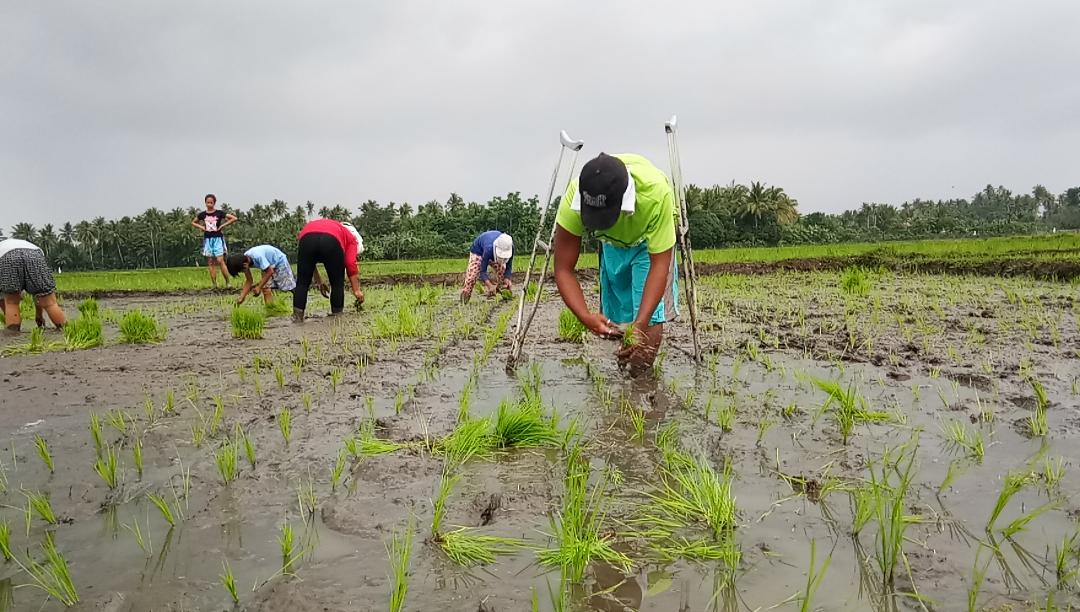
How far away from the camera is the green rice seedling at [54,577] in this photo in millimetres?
1453

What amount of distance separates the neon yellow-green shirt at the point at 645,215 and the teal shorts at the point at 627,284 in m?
0.21

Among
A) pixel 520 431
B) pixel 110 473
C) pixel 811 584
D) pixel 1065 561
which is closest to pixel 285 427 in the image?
pixel 110 473

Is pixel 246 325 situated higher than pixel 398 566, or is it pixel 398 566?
pixel 246 325

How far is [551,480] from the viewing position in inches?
84.7

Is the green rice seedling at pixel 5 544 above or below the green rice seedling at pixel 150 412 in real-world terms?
below

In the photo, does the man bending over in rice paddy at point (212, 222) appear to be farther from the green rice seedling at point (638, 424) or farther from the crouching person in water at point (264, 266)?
the green rice seedling at point (638, 424)

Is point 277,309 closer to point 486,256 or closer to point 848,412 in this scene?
point 486,256

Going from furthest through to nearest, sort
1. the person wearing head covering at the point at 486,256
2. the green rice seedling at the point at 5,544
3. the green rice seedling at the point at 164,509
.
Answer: the person wearing head covering at the point at 486,256
the green rice seedling at the point at 164,509
the green rice seedling at the point at 5,544

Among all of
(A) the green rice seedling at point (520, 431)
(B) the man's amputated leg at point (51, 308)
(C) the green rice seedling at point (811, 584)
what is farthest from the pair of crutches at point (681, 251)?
(B) the man's amputated leg at point (51, 308)

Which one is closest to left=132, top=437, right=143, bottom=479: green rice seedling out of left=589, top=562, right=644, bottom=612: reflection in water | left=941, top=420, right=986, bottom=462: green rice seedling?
left=589, top=562, right=644, bottom=612: reflection in water

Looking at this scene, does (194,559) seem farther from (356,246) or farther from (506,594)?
(356,246)

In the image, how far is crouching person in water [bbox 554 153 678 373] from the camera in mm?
3059

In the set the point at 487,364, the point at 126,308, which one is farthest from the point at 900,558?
the point at 126,308

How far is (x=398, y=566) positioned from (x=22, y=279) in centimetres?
630
